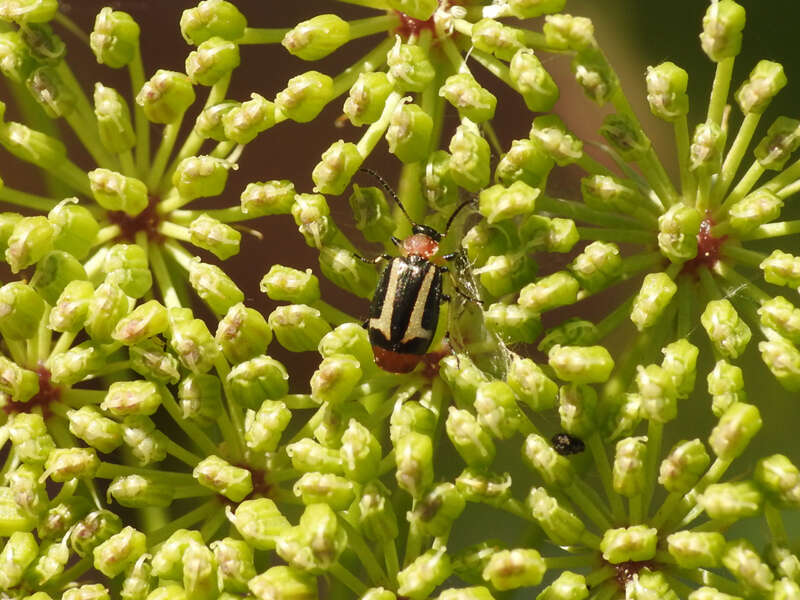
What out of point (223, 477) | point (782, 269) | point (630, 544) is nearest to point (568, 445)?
point (630, 544)

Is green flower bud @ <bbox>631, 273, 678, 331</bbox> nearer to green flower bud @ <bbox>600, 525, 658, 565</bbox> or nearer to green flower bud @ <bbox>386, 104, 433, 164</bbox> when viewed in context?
green flower bud @ <bbox>600, 525, 658, 565</bbox>

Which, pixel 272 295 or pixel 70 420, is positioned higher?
pixel 272 295

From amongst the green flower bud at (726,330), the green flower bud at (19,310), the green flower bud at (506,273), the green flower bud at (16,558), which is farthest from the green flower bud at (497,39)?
the green flower bud at (16,558)

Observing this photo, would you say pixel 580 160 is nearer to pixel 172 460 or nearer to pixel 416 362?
pixel 416 362

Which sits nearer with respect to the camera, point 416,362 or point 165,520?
point 416,362

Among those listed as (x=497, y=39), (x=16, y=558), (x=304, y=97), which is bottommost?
(x=16, y=558)

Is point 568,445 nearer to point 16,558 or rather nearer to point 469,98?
point 469,98

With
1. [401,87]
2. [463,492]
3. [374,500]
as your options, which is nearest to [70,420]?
[374,500]
